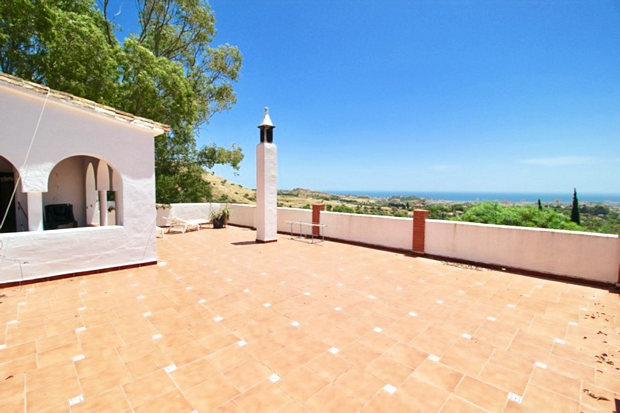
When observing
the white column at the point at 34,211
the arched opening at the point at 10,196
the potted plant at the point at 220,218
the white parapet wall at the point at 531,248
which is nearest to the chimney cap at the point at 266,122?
the potted plant at the point at 220,218

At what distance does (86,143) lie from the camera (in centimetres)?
642

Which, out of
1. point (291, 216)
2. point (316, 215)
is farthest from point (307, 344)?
point (291, 216)

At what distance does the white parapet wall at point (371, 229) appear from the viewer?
927 cm

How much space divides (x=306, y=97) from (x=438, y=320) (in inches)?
1009

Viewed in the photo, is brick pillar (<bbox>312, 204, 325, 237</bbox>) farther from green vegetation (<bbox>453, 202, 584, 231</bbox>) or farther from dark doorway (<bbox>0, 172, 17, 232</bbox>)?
dark doorway (<bbox>0, 172, 17, 232</bbox>)

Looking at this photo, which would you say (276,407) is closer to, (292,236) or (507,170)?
(292,236)

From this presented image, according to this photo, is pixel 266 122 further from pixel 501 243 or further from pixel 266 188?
pixel 501 243

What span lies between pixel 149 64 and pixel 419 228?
1411 centimetres

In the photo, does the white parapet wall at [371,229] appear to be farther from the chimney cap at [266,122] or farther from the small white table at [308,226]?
the chimney cap at [266,122]

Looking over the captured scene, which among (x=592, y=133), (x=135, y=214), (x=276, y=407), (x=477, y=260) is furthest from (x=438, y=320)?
(x=592, y=133)

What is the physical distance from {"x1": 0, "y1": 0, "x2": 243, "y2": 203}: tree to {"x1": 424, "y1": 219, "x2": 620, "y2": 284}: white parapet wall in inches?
541

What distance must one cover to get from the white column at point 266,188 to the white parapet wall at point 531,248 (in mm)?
5628

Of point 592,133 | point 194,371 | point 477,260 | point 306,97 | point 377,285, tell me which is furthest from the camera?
point 306,97

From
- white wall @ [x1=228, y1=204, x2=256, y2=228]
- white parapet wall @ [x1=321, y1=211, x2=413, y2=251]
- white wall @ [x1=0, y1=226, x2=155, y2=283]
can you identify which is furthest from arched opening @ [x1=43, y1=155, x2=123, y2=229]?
white parapet wall @ [x1=321, y1=211, x2=413, y2=251]
